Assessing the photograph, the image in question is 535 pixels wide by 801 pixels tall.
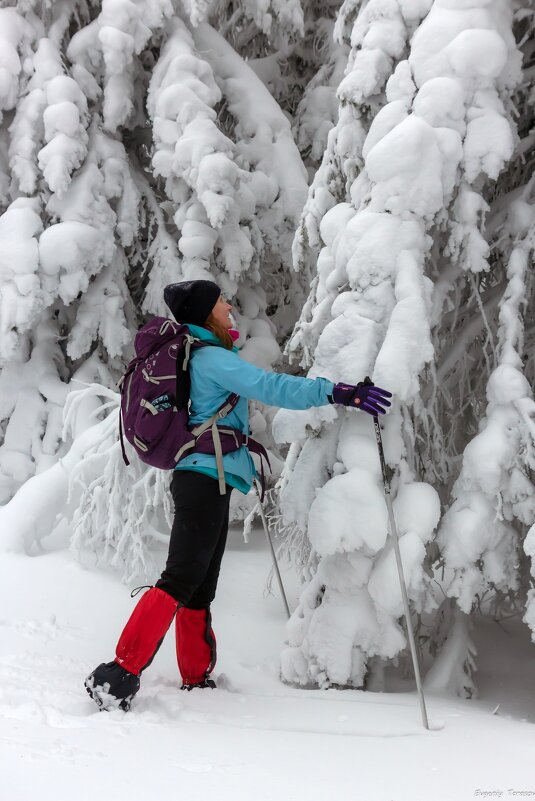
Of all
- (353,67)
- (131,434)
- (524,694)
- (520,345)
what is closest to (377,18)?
(353,67)

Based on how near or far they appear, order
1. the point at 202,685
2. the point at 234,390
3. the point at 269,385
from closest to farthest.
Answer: the point at 269,385 < the point at 234,390 < the point at 202,685

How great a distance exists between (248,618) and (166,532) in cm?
139

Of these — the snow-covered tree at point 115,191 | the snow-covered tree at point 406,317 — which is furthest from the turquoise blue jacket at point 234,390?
the snow-covered tree at point 115,191

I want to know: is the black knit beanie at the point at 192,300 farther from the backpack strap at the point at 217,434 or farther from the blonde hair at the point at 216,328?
the backpack strap at the point at 217,434

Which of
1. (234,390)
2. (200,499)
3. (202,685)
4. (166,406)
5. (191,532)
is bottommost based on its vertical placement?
(202,685)

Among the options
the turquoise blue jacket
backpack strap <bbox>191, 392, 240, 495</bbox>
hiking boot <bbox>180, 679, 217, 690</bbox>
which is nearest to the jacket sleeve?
the turquoise blue jacket

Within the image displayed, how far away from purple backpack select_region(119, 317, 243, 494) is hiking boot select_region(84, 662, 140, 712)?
0.94 metres

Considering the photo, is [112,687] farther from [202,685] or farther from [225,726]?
[202,685]

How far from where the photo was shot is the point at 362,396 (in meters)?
3.40

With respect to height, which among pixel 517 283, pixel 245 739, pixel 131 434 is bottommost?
pixel 245 739

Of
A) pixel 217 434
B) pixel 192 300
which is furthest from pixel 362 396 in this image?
pixel 192 300

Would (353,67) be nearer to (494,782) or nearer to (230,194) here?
(230,194)

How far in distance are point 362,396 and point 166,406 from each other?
0.92 metres

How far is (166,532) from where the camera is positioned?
6.21m
